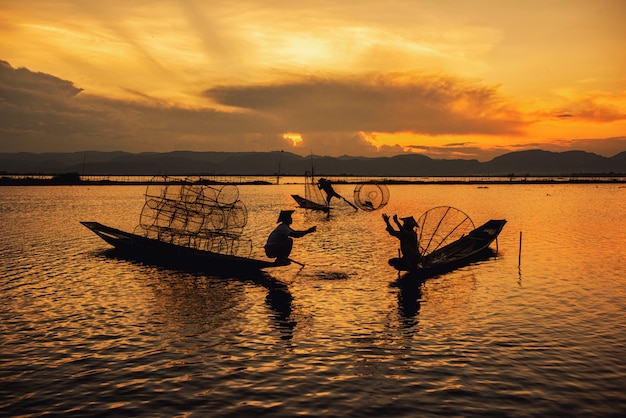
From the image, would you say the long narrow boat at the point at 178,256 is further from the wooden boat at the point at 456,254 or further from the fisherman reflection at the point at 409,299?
A: the wooden boat at the point at 456,254

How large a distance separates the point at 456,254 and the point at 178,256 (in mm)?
13512

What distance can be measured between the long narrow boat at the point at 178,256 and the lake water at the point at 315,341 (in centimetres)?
94

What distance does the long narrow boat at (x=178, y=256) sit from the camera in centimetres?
2069

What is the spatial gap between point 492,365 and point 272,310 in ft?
22.8

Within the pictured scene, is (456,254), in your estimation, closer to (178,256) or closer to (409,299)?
(409,299)

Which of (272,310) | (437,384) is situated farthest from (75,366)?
(437,384)

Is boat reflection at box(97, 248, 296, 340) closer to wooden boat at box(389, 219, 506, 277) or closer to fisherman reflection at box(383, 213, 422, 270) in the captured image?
fisherman reflection at box(383, 213, 422, 270)

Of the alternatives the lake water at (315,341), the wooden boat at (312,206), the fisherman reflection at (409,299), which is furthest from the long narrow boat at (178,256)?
the wooden boat at (312,206)

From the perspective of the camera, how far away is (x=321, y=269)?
22.3m

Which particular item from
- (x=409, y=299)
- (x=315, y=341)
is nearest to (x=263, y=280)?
(x=409, y=299)

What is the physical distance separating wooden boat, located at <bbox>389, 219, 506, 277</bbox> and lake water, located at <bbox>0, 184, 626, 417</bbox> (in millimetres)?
635

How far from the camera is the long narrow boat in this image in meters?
20.7

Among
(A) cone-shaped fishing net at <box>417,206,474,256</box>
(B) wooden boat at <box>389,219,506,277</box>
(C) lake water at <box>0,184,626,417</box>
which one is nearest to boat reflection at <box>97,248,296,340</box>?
(C) lake water at <box>0,184,626,417</box>

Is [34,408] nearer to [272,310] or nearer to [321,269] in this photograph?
[272,310]
